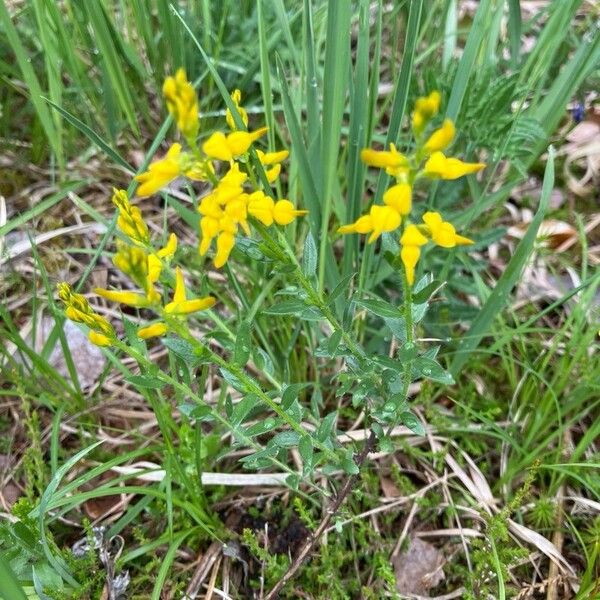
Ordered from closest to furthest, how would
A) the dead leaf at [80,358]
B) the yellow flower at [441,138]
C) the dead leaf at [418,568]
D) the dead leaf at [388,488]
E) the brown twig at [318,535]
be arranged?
the yellow flower at [441,138], the brown twig at [318,535], the dead leaf at [418,568], the dead leaf at [388,488], the dead leaf at [80,358]

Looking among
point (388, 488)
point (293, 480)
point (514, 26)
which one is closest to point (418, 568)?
point (388, 488)

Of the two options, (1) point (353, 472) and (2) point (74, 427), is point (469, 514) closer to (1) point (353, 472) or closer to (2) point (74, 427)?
(1) point (353, 472)

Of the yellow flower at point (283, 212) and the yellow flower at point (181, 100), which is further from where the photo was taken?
the yellow flower at point (283, 212)

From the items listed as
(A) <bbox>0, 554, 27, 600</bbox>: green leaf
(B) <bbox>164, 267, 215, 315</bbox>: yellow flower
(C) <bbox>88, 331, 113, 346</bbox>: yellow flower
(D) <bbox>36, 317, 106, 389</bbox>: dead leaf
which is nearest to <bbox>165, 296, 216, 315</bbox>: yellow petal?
(B) <bbox>164, 267, 215, 315</bbox>: yellow flower

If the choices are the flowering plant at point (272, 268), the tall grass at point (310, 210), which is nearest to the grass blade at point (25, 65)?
the tall grass at point (310, 210)

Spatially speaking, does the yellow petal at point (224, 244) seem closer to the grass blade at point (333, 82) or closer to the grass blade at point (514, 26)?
the grass blade at point (333, 82)

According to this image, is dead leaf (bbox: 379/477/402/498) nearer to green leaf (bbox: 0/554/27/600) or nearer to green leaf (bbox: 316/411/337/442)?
green leaf (bbox: 316/411/337/442)

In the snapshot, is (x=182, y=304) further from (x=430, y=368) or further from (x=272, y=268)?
(x=430, y=368)
